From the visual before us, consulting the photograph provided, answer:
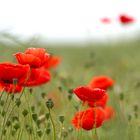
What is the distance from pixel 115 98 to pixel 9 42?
4.22 ft

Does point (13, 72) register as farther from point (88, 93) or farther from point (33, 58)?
point (88, 93)

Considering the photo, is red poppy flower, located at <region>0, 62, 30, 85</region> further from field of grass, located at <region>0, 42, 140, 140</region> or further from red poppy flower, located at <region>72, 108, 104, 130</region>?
red poppy flower, located at <region>72, 108, 104, 130</region>

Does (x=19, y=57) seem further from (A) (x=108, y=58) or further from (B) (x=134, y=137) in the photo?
(A) (x=108, y=58)

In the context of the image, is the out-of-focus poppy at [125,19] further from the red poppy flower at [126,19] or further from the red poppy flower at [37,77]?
the red poppy flower at [37,77]

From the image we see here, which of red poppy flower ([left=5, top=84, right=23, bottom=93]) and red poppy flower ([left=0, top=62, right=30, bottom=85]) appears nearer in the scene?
red poppy flower ([left=0, top=62, right=30, bottom=85])

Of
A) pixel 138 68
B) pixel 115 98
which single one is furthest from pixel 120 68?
pixel 115 98

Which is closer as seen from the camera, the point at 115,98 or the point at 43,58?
the point at 43,58

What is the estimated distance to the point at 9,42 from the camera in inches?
136

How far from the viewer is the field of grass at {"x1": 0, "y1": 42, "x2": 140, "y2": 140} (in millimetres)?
2684

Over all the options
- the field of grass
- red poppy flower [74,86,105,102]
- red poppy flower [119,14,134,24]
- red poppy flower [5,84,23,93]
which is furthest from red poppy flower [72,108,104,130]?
red poppy flower [119,14,134,24]

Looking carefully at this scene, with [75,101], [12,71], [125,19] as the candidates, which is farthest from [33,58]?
[125,19]

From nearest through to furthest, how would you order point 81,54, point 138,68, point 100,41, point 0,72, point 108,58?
point 0,72 < point 138,68 < point 108,58 < point 81,54 < point 100,41

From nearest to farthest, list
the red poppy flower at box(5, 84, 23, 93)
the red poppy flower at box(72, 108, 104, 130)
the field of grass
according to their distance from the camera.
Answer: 1. the red poppy flower at box(5, 84, 23, 93)
2. the red poppy flower at box(72, 108, 104, 130)
3. the field of grass

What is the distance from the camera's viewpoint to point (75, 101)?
14.0 feet
